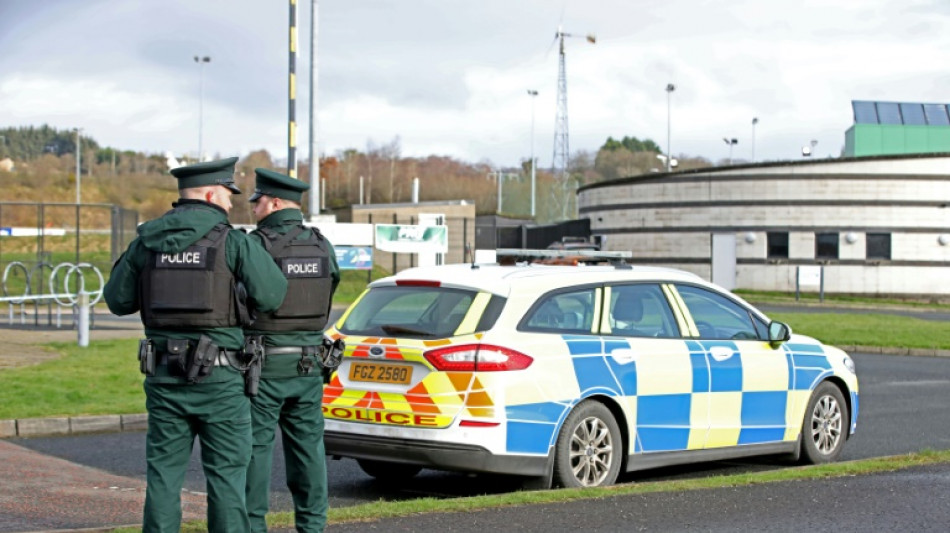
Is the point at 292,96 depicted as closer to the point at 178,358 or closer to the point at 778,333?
the point at 778,333

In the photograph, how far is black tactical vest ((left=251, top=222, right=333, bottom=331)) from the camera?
5945 mm

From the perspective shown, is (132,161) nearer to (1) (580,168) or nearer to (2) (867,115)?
(1) (580,168)

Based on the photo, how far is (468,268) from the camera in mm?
8539

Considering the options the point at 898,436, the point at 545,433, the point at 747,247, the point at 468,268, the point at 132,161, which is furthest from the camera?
the point at 132,161

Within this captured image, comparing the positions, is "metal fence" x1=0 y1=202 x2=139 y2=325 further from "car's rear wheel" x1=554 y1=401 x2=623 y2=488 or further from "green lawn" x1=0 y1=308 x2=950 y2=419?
"car's rear wheel" x1=554 y1=401 x2=623 y2=488

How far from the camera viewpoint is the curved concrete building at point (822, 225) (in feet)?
136

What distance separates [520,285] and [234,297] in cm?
310

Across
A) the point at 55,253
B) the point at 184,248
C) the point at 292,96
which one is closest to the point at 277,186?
the point at 184,248

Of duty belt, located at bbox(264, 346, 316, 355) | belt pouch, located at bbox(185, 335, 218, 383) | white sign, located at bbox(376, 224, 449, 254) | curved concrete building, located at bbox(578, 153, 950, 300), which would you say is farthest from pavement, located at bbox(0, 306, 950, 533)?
curved concrete building, located at bbox(578, 153, 950, 300)

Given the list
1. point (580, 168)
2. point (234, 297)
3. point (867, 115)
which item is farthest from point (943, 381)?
point (580, 168)

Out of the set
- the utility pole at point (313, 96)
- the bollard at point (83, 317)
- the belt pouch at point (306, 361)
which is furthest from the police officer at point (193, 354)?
the utility pole at point (313, 96)

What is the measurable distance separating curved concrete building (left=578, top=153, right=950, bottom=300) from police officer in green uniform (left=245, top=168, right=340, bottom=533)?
116 feet

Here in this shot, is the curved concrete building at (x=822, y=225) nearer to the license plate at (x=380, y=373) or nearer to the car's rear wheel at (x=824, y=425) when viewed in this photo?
the car's rear wheel at (x=824, y=425)

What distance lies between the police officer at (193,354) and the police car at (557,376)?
2.41m
